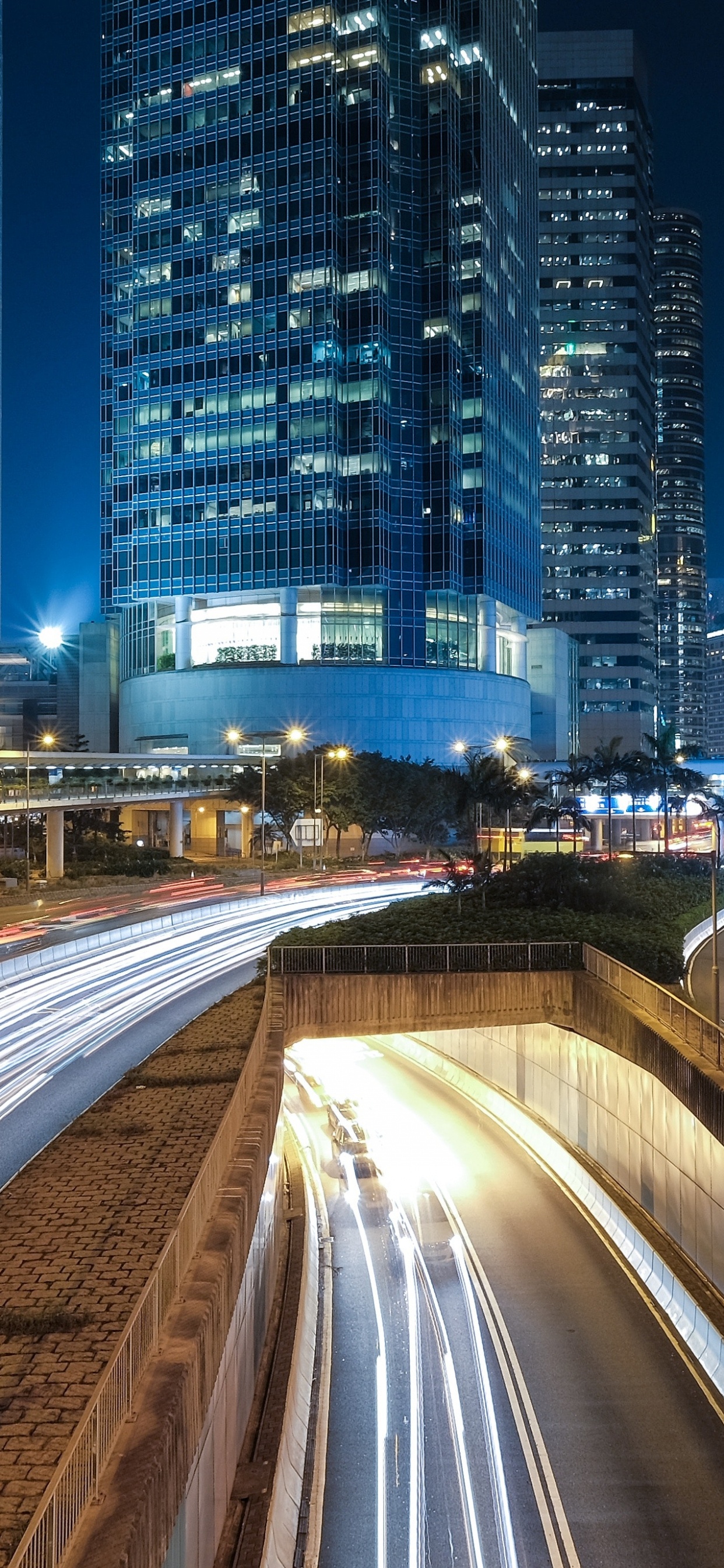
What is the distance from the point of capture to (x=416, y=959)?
106ft

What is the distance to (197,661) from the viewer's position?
136m

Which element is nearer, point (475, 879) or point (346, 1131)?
point (346, 1131)

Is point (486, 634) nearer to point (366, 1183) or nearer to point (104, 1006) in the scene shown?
point (104, 1006)

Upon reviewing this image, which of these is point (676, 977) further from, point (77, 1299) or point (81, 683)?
point (81, 683)

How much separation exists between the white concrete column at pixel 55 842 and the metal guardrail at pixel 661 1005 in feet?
162

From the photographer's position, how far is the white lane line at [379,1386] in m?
17.4

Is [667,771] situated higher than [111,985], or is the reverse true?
[667,771]

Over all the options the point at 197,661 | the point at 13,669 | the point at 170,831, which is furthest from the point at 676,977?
the point at 13,669

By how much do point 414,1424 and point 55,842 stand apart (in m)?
59.9

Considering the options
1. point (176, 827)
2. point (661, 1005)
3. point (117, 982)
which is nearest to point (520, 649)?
point (176, 827)

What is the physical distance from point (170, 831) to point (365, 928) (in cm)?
6481

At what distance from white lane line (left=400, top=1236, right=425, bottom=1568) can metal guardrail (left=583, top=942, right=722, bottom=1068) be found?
26.8ft

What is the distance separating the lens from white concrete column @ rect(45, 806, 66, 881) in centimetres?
7525

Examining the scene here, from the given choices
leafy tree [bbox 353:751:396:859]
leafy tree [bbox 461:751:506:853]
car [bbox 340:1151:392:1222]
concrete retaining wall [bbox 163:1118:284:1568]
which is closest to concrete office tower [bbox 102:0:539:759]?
leafy tree [bbox 353:751:396:859]
